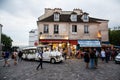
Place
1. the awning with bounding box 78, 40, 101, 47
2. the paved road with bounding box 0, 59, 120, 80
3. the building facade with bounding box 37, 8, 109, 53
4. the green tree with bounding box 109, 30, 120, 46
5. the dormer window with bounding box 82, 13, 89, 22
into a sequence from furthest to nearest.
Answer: the green tree with bounding box 109, 30, 120, 46 < the dormer window with bounding box 82, 13, 89, 22 < the building facade with bounding box 37, 8, 109, 53 < the awning with bounding box 78, 40, 101, 47 < the paved road with bounding box 0, 59, 120, 80

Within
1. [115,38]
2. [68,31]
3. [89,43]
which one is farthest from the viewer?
[115,38]

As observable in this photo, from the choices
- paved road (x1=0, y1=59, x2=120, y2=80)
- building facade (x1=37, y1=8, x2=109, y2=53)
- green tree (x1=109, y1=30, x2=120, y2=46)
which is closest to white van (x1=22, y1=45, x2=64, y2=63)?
building facade (x1=37, y1=8, x2=109, y2=53)

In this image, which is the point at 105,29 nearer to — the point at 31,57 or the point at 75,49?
the point at 75,49

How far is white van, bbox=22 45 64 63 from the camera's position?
25609 mm

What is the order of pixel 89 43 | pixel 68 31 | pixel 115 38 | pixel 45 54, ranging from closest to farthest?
1. pixel 45 54
2. pixel 89 43
3. pixel 68 31
4. pixel 115 38

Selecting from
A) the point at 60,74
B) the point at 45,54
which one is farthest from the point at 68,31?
the point at 60,74

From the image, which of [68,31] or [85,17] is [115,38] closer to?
[85,17]

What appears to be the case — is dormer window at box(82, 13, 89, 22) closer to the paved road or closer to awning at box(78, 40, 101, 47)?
awning at box(78, 40, 101, 47)

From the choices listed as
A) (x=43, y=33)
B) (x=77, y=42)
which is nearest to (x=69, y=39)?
(x=77, y=42)

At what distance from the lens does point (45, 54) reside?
26891 mm

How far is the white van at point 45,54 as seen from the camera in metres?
25.6

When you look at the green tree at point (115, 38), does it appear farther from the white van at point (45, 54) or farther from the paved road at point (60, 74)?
the paved road at point (60, 74)

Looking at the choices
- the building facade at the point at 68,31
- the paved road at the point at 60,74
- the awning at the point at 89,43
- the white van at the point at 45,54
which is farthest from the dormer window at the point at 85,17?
the paved road at the point at 60,74

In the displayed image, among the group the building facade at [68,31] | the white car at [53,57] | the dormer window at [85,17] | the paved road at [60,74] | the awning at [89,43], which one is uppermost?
the dormer window at [85,17]
